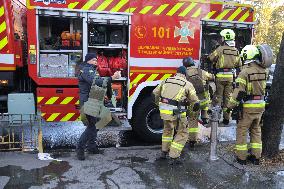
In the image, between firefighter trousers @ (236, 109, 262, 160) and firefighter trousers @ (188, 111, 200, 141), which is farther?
firefighter trousers @ (188, 111, 200, 141)

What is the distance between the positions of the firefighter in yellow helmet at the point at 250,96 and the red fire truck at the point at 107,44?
5.13 feet

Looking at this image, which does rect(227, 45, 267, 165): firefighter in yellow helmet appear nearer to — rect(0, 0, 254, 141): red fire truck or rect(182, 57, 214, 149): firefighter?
rect(182, 57, 214, 149): firefighter

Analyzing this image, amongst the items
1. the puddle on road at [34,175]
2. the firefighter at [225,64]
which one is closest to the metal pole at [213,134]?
the firefighter at [225,64]

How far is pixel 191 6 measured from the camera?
652cm

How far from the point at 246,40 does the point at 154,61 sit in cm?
222

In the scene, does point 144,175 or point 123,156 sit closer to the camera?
point 144,175

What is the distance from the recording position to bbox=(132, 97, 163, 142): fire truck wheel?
6.54 metres

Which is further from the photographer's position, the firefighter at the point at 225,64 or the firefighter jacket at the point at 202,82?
the firefighter at the point at 225,64

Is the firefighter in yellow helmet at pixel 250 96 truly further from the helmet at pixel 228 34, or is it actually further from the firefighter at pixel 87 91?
the firefighter at pixel 87 91

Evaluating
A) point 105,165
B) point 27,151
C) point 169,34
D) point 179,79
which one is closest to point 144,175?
point 105,165

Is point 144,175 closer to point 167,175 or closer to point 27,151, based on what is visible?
point 167,175

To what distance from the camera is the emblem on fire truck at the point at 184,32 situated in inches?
255

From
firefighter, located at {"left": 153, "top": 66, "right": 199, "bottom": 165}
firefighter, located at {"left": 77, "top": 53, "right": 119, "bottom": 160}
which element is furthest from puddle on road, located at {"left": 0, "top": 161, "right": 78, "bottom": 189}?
firefighter, located at {"left": 153, "top": 66, "right": 199, "bottom": 165}

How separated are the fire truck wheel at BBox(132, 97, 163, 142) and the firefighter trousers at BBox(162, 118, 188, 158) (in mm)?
1063
